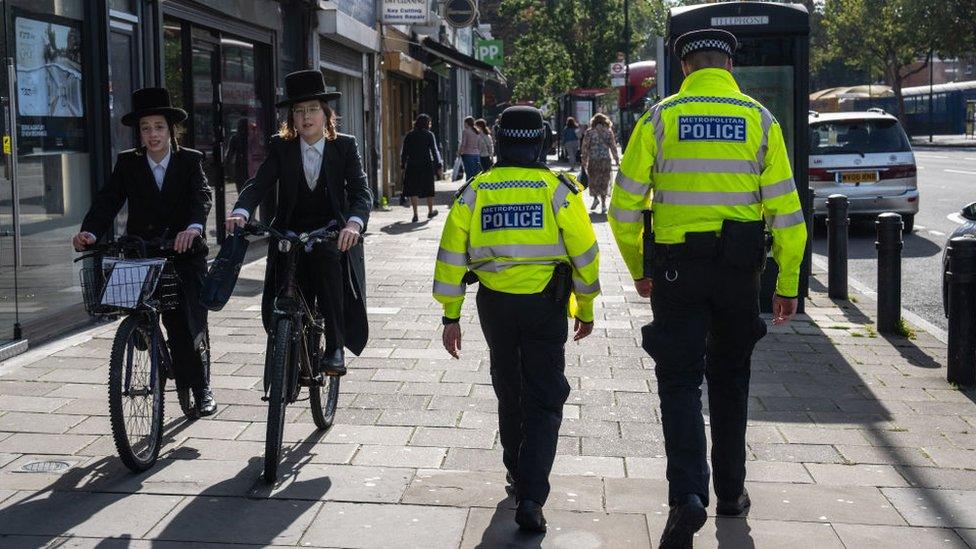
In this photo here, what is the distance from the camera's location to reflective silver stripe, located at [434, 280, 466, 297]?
474 centimetres

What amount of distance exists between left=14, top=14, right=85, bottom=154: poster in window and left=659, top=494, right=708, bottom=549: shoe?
5.92 meters

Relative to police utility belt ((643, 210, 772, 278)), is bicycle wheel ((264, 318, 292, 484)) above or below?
below

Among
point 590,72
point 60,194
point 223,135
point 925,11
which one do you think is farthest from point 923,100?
point 60,194

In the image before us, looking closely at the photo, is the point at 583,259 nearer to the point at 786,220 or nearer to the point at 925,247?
the point at 786,220

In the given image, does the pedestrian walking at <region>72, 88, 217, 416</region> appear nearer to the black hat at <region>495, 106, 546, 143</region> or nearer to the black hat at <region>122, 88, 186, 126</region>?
the black hat at <region>122, 88, 186, 126</region>

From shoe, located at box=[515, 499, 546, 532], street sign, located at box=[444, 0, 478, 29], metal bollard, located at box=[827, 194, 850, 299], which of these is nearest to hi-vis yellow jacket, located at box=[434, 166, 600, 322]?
shoe, located at box=[515, 499, 546, 532]

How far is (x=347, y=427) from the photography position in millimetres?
6363

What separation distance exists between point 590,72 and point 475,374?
47.8m

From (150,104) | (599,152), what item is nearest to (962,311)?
(150,104)

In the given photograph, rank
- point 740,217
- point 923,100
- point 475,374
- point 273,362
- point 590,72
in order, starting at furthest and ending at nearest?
point 923,100 < point 590,72 < point 475,374 < point 273,362 < point 740,217

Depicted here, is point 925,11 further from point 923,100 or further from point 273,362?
point 273,362

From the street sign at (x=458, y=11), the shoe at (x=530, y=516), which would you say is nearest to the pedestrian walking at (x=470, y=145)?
the street sign at (x=458, y=11)

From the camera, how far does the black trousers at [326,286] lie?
584cm

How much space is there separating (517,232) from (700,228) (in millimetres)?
662
